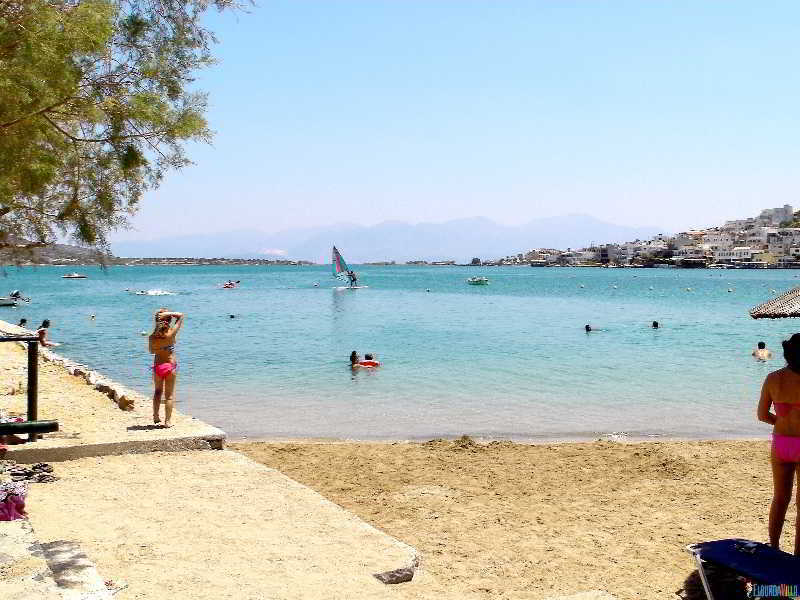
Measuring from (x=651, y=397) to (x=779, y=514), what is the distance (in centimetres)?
1190

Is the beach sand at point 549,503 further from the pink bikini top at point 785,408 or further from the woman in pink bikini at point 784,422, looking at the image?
the pink bikini top at point 785,408

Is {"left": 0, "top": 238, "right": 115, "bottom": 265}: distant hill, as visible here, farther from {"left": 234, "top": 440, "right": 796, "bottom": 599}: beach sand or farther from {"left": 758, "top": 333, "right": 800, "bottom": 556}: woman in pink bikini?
{"left": 758, "top": 333, "right": 800, "bottom": 556}: woman in pink bikini

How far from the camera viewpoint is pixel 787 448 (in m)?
5.63

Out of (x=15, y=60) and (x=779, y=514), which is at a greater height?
(x=15, y=60)

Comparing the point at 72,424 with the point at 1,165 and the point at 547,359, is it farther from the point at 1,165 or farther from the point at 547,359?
the point at 547,359

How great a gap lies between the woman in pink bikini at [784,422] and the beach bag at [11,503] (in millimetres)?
5707

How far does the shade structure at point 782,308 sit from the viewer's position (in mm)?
6785

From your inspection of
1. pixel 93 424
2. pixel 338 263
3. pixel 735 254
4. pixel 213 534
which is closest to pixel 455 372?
pixel 93 424

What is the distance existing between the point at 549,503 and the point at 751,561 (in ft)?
10.0

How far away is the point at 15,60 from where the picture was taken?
5.86 metres

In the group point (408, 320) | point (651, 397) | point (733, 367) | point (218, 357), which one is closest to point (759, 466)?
point (651, 397)

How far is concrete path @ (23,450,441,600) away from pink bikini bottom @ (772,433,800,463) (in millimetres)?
2920

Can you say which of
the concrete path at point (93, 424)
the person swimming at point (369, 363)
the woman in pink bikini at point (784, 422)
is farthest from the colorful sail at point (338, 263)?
the woman in pink bikini at point (784, 422)

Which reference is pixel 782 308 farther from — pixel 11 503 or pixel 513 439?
pixel 11 503
